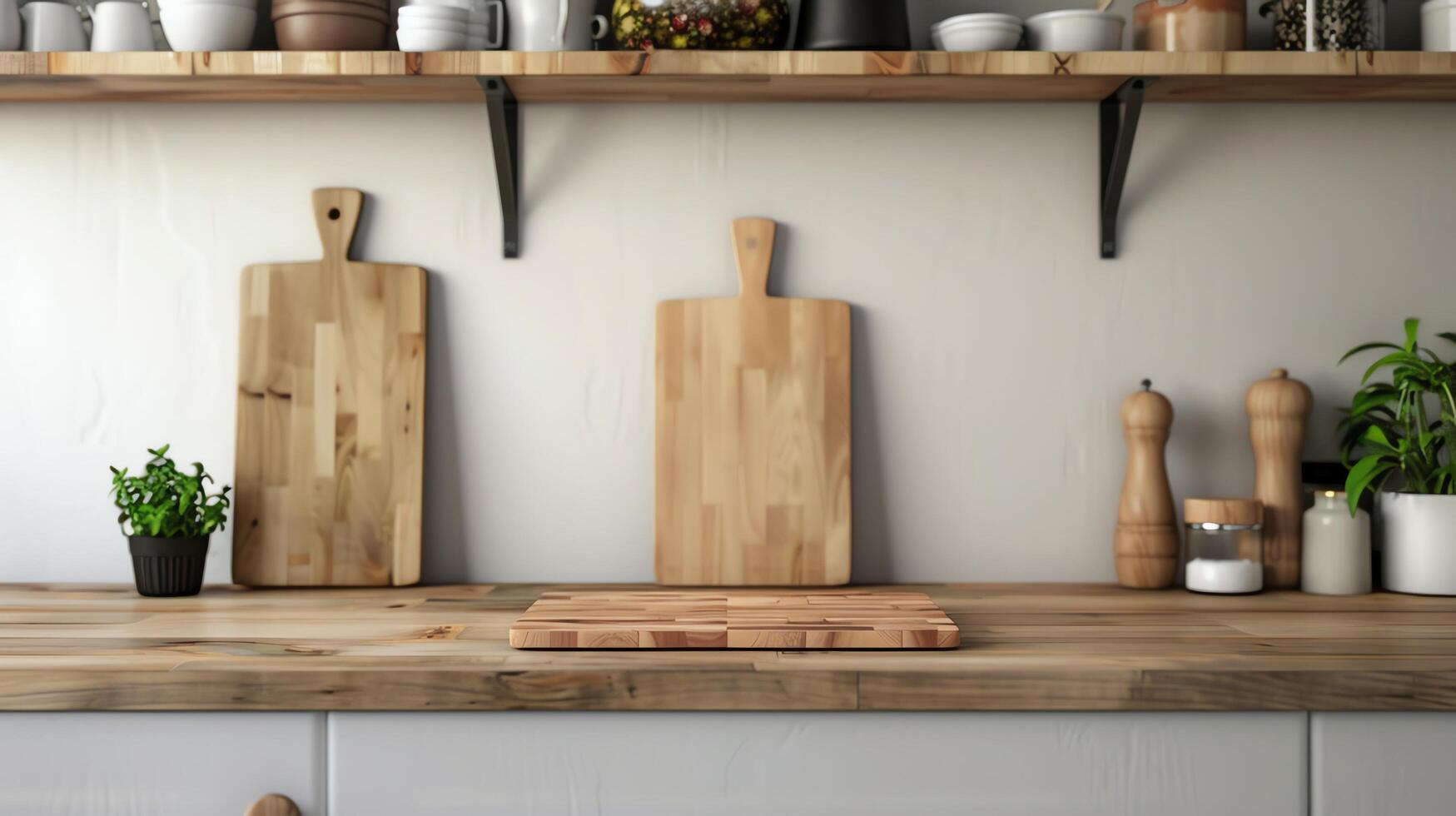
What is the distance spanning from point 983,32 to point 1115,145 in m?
0.26

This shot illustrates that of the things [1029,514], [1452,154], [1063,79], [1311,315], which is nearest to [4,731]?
[1029,514]

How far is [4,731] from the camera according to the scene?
969mm

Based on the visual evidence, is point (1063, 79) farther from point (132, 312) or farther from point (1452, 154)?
point (132, 312)

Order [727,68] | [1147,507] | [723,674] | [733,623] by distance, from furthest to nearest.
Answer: [1147,507] < [727,68] < [733,623] < [723,674]

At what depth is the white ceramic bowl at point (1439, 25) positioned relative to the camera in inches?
53.5

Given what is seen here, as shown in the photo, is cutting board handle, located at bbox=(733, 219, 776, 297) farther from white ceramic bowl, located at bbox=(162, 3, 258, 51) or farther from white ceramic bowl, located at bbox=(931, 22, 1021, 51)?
white ceramic bowl, located at bbox=(162, 3, 258, 51)

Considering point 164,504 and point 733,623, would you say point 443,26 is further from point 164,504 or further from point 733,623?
point 733,623

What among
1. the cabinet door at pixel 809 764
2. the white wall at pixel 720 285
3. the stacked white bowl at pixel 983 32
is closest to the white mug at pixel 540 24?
the white wall at pixel 720 285

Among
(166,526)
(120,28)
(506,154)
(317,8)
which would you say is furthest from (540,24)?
(166,526)

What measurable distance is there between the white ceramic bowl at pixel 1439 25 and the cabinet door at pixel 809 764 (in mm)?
913

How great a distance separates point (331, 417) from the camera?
4.81ft

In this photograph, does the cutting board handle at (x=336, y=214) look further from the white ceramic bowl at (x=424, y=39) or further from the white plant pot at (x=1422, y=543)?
the white plant pot at (x=1422, y=543)

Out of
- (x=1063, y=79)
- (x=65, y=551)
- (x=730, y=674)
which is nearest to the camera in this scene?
(x=730, y=674)

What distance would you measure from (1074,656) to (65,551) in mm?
1324
